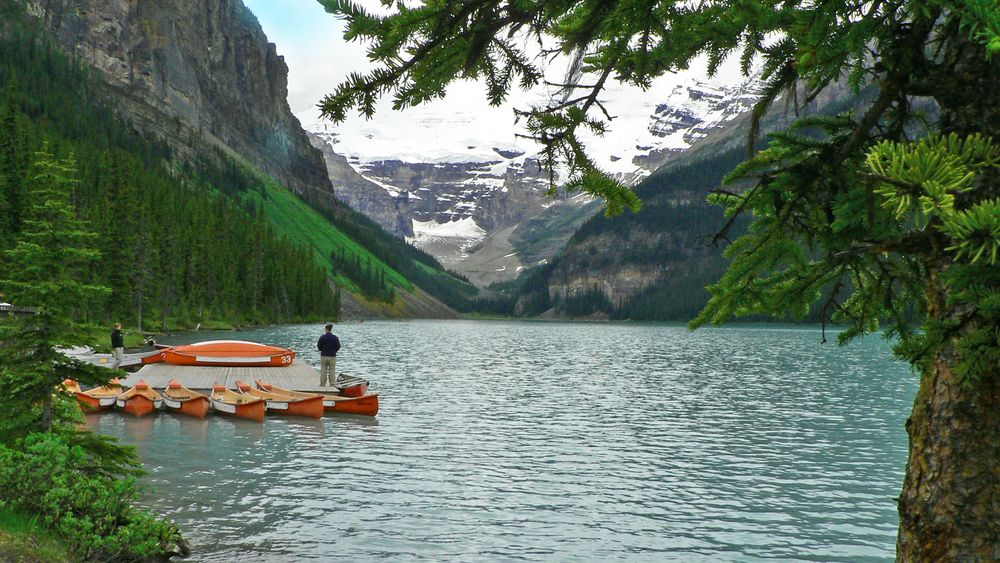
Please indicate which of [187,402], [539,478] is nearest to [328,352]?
[187,402]

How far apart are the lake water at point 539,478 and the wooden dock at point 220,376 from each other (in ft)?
19.7

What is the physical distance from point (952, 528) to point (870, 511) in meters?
20.9

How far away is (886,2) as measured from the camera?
16.6ft

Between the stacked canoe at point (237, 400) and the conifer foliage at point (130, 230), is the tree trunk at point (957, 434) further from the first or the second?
the stacked canoe at point (237, 400)

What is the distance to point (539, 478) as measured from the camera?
26.9 metres

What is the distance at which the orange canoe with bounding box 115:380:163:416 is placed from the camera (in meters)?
37.1

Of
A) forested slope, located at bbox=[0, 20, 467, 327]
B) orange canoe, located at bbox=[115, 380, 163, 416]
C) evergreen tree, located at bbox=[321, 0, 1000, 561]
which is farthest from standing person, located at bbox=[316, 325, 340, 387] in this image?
evergreen tree, located at bbox=[321, 0, 1000, 561]

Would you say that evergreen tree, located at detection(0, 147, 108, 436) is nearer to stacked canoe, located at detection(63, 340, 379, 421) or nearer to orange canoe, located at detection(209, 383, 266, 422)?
stacked canoe, located at detection(63, 340, 379, 421)

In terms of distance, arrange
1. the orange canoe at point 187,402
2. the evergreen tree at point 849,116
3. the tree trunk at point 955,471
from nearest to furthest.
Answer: the evergreen tree at point 849,116, the tree trunk at point 955,471, the orange canoe at point 187,402

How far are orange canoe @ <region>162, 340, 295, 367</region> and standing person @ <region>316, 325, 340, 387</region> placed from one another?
6.99 m

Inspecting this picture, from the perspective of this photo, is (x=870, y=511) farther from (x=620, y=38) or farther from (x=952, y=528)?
(x=620, y=38)

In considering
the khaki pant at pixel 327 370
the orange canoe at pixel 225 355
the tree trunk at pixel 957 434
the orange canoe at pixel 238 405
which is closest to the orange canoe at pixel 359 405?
the orange canoe at pixel 238 405

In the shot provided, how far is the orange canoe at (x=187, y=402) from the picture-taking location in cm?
3738

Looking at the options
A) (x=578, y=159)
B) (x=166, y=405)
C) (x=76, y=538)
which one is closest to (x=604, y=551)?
(x=76, y=538)
